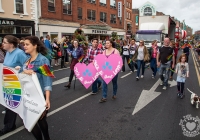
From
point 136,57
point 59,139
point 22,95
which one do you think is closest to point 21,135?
point 59,139

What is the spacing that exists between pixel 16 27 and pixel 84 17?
44.0 feet

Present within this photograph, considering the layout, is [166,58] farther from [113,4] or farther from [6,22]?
[113,4]

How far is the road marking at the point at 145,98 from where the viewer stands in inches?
212

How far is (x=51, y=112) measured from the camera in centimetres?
505

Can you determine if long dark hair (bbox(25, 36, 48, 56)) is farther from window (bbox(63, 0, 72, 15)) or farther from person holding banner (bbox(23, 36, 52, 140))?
window (bbox(63, 0, 72, 15))

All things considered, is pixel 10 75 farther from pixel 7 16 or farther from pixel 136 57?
pixel 7 16

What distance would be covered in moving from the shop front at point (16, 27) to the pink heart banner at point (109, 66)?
14.4 meters

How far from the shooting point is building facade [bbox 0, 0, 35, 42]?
1704 cm

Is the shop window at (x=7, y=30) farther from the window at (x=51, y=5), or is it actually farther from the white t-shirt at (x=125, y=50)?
the white t-shirt at (x=125, y=50)

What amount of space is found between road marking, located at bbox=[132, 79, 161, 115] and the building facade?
48.8 feet

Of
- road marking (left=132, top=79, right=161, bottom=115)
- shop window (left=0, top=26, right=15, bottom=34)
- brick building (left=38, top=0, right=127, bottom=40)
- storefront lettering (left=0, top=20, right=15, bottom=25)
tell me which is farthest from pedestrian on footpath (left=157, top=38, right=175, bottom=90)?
brick building (left=38, top=0, right=127, bottom=40)

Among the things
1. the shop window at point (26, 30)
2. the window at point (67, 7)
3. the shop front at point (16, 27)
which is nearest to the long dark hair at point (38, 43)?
the shop front at point (16, 27)

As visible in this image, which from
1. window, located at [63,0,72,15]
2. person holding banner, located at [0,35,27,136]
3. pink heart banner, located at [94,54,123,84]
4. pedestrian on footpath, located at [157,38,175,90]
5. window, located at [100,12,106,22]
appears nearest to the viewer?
person holding banner, located at [0,35,27,136]

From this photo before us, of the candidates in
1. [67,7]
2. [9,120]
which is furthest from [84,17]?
[9,120]
